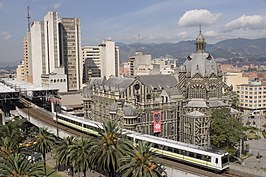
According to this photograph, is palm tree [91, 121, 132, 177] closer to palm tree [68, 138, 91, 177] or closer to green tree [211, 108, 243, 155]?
palm tree [68, 138, 91, 177]

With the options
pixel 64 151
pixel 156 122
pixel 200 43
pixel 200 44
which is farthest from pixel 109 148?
pixel 200 43

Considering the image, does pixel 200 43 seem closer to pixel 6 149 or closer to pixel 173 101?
pixel 173 101

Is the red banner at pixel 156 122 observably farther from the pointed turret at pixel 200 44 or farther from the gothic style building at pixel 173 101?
the pointed turret at pixel 200 44

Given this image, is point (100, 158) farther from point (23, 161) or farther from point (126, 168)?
point (23, 161)

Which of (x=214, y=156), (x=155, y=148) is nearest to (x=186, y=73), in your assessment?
(x=155, y=148)

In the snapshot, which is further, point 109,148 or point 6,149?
point 6,149

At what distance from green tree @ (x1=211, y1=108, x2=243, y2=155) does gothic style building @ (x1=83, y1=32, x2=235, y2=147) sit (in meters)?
4.28

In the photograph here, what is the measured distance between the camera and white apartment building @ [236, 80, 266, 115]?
178000mm

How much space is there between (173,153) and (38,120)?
5528 centimetres

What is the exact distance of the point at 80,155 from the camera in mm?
62250

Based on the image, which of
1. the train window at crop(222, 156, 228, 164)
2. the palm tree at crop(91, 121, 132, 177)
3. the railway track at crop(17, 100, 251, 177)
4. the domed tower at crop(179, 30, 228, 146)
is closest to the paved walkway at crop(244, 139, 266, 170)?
the domed tower at crop(179, 30, 228, 146)

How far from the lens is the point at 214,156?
62406mm

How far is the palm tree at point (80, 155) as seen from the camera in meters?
61.7

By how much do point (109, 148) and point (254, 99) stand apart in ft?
455
